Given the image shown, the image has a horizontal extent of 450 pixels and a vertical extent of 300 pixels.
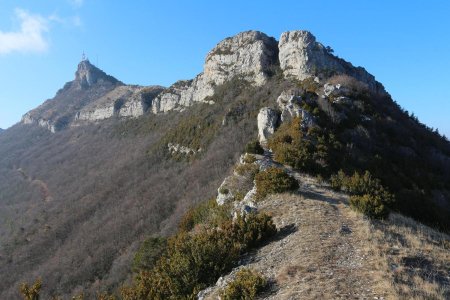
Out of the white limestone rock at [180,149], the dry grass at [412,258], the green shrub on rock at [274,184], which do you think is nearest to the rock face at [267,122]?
the green shrub on rock at [274,184]

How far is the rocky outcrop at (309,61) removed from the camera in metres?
56.0

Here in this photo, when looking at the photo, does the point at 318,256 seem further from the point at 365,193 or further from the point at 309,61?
the point at 309,61

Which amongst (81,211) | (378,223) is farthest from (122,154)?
(378,223)

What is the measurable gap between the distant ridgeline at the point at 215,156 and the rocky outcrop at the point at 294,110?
109 mm

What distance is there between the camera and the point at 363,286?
9.06m

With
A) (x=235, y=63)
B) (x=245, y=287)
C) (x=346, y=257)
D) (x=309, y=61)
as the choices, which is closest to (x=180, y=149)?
(x=235, y=63)

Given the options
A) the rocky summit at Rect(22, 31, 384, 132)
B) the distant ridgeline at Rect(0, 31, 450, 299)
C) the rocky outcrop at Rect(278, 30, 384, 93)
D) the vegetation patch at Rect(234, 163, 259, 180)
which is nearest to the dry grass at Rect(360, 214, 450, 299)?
the distant ridgeline at Rect(0, 31, 450, 299)

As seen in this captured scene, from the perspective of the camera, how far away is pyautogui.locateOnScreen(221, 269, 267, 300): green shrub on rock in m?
9.42

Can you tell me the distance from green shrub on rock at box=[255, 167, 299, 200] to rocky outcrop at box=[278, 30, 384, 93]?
37150mm

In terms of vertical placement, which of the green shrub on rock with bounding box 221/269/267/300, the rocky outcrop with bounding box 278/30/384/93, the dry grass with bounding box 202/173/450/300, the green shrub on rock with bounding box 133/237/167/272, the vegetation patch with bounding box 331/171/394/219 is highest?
the rocky outcrop with bounding box 278/30/384/93

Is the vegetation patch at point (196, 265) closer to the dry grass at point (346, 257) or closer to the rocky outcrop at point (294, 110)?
the dry grass at point (346, 257)

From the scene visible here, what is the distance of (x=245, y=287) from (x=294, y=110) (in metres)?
19.9

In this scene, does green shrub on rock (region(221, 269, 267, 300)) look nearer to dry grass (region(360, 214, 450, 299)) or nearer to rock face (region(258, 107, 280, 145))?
dry grass (region(360, 214, 450, 299))

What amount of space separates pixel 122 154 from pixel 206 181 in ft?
192
